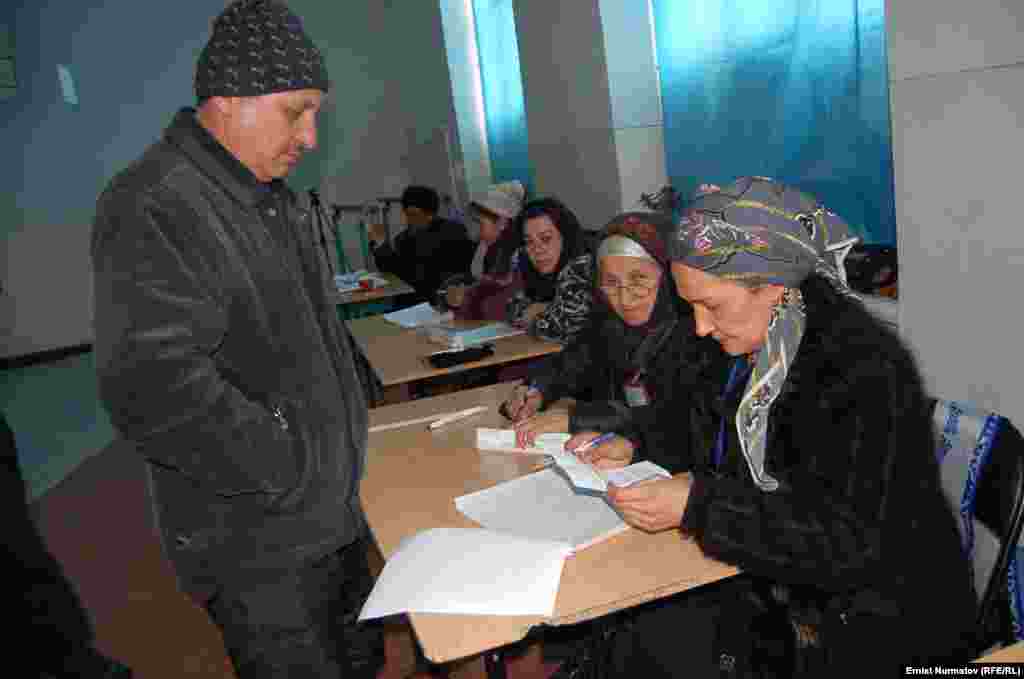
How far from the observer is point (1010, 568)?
1.44m

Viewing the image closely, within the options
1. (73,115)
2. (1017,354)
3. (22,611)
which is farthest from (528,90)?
(73,115)

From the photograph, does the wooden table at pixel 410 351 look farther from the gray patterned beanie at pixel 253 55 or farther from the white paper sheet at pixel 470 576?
the gray patterned beanie at pixel 253 55

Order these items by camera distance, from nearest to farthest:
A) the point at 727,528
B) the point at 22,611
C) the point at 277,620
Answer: the point at 22,611 < the point at 727,528 < the point at 277,620

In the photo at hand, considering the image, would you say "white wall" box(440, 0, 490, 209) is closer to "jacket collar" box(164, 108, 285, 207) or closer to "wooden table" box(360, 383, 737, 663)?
"wooden table" box(360, 383, 737, 663)

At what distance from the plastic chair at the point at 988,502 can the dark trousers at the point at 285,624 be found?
1.22 m

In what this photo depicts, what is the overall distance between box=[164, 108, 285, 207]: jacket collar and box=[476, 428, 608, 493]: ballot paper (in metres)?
0.84

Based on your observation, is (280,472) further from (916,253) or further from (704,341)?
(916,253)

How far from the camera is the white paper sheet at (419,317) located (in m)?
4.13

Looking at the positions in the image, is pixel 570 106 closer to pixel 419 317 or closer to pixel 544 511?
pixel 419 317

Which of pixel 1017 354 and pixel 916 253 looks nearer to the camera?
pixel 1017 354

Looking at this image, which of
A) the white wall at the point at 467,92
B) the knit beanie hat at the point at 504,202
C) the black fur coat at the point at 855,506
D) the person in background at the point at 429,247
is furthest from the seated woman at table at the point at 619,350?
the white wall at the point at 467,92

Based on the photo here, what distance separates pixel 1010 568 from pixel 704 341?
708 millimetres

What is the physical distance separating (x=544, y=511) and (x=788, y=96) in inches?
80.8

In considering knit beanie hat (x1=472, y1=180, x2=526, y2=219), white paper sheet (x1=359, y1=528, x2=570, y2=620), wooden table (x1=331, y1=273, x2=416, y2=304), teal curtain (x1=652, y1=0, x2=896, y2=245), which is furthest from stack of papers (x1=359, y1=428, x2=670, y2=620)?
wooden table (x1=331, y1=273, x2=416, y2=304)
